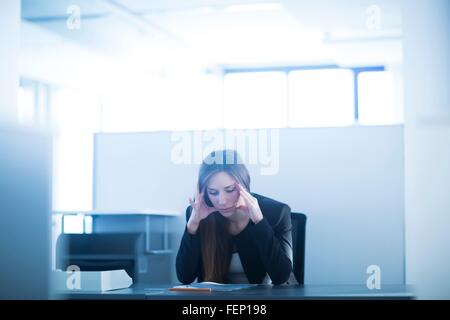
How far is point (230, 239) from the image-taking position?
2.09 meters

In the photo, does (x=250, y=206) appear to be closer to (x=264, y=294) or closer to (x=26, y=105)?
(x=264, y=294)

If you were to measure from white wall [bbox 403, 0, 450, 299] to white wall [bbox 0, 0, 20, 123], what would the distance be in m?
1.24

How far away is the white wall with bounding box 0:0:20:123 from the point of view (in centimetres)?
214

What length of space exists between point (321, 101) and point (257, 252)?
56cm

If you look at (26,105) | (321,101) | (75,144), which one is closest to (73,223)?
(75,144)

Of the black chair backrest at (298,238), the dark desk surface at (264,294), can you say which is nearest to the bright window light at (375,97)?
the black chair backrest at (298,238)

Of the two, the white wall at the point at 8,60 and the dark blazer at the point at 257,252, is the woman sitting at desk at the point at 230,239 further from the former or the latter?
the white wall at the point at 8,60

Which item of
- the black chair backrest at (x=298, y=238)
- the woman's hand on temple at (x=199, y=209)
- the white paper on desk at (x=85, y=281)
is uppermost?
the woman's hand on temple at (x=199, y=209)

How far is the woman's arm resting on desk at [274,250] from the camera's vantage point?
2.08m

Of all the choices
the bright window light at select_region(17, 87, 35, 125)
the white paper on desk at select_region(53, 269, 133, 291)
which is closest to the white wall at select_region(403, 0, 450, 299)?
the white paper on desk at select_region(53, 269, 133, 291)

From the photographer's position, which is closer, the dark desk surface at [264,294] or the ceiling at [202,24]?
the dark desk surface at [264,294]

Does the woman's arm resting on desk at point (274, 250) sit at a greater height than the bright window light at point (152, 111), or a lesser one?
lesser
